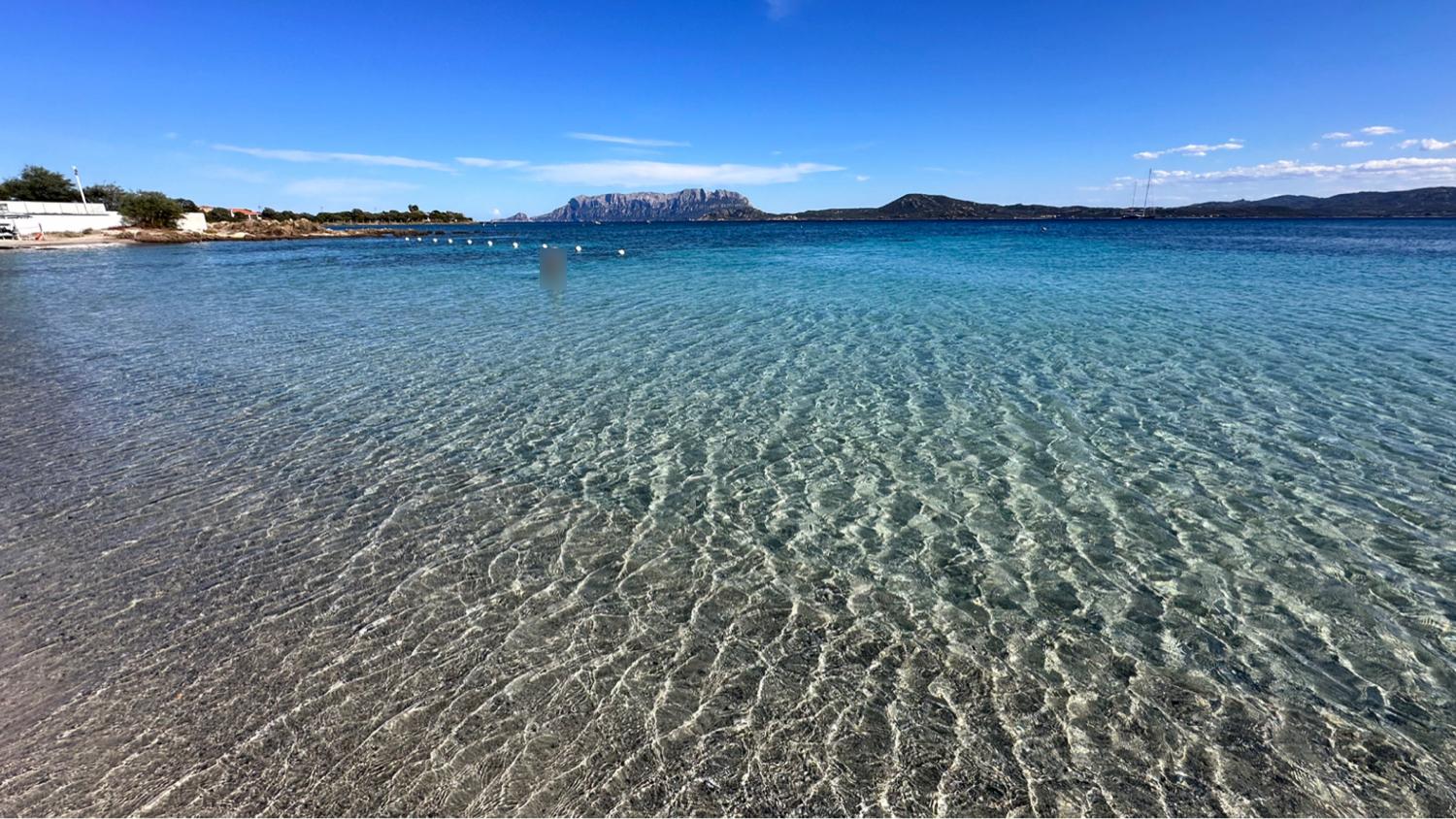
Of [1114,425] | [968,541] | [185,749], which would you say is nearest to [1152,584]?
[968,541]

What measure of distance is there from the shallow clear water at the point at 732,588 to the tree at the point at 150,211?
93687mm

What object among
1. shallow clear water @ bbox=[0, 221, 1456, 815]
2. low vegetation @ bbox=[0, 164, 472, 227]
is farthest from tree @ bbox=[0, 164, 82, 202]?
shallow clear water @ bbox=[0, 221, 1456, 815]

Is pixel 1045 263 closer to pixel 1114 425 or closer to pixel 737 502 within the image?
pixel 1114 425

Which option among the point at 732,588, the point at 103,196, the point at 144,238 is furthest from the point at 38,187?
the point at 732,588

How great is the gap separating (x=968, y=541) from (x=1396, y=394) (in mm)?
9939

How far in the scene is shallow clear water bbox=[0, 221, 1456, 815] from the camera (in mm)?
3826

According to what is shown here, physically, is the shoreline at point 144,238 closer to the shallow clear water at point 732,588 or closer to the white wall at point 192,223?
the white wall at point 192,223

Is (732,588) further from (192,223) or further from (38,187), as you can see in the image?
(38,187)

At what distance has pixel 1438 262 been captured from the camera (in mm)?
37406

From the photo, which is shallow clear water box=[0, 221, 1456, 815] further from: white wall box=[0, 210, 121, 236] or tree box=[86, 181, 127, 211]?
tree box=[86, 181, 127, 211]

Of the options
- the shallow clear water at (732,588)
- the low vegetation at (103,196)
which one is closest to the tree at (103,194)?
the low vegetation at (103,196)

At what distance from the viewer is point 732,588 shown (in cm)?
566

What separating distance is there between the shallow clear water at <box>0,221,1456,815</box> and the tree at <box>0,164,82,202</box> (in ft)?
358

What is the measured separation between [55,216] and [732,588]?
101983 millimetres
